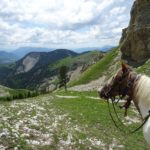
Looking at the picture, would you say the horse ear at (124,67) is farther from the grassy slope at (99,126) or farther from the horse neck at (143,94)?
the grassy slope at (99,126)

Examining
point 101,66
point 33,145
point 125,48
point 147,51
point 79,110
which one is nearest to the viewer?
point 33,145

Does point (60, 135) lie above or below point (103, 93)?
below

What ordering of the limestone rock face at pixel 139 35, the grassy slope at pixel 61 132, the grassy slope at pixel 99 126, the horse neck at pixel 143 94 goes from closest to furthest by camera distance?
the horse neck at pixel 143 94
the grassy slope at pixel 61 132
the grassy slope at pixel 99 126
the limestone rock face at pixel 139 35

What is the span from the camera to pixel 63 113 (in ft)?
100

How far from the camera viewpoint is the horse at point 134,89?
35.8 feet

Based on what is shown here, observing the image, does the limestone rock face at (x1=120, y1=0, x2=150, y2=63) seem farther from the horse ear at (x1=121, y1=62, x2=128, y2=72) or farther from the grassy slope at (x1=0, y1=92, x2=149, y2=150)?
the horse ear at (x1=121, y1=62, x2=128, y2=72)

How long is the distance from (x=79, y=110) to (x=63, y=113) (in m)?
2.97

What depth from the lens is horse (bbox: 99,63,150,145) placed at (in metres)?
10.9

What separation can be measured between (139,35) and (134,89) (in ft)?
223

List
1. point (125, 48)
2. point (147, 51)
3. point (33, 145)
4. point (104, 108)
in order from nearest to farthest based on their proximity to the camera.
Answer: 1. point (33, 145)
2. point (104, 108)
3. point (147, 51)
4. point (125, 48)

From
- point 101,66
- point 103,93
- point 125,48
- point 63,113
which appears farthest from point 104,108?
point 101,66

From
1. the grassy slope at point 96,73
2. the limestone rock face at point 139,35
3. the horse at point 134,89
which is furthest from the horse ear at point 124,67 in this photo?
the grassy slope at point 96,73

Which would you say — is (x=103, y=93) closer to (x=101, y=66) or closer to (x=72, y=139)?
(x=72, y=139)

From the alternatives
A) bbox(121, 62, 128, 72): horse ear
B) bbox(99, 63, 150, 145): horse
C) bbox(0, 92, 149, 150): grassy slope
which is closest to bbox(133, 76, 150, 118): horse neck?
bbox(99, 63, 150, 145): horse
